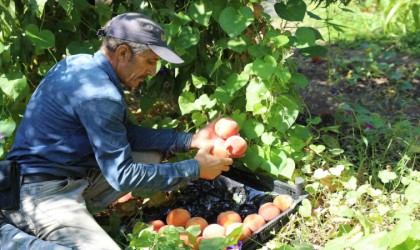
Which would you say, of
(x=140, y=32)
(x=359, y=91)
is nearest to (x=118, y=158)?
(x=140, y=32)

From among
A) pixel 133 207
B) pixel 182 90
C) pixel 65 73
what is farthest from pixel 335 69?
pixel 65 73

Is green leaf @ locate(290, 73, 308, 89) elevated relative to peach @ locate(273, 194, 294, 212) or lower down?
elevated

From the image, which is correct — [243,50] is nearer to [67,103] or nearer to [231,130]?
[231,130]

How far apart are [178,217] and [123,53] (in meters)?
0.79

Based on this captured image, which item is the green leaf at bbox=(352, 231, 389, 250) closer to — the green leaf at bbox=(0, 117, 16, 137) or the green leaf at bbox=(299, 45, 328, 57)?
the green leaf at bbox=(299, 45, 328, 57)

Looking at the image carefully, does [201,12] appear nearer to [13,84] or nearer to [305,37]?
[305,37]

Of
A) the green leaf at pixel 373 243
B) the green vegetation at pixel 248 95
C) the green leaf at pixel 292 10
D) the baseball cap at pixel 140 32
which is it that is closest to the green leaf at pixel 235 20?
the green vegetation at pixel 248 95

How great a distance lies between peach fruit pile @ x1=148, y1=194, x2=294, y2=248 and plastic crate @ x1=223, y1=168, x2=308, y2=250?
0.11 feet

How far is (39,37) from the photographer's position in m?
2.77

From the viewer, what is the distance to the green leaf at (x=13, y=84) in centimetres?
275

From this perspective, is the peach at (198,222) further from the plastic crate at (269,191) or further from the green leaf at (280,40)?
the green leaf at (280,40)

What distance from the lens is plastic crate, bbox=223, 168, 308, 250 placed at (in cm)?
270

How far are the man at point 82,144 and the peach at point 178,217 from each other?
0.29 m

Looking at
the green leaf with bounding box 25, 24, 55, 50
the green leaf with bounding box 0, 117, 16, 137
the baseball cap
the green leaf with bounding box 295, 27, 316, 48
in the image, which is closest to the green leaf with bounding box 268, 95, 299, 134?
the green leaf with bounding box 295, 27, 316, 48
